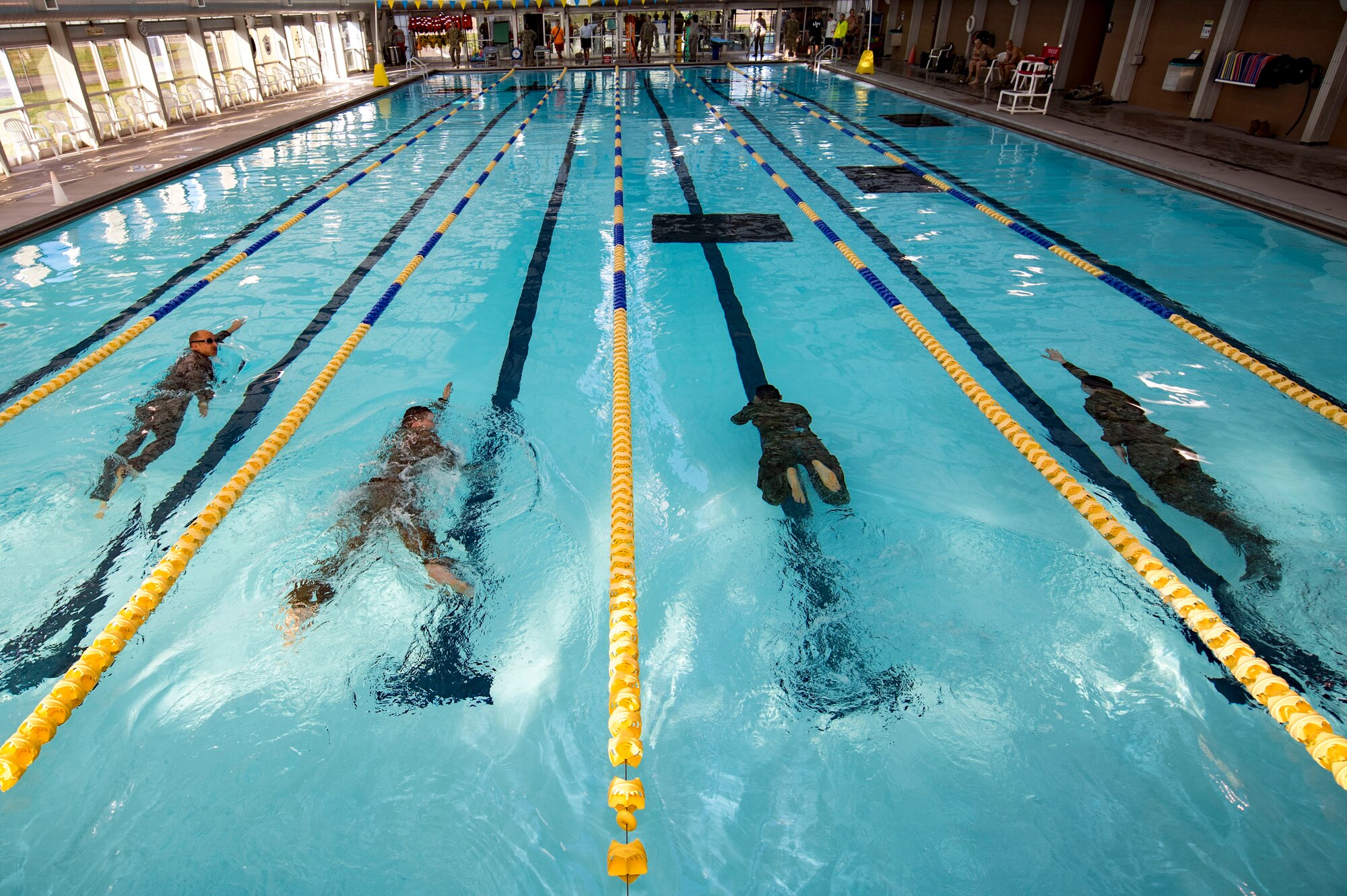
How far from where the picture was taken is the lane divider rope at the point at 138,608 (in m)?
1.76

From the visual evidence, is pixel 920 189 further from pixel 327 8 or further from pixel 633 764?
pixel 327 8

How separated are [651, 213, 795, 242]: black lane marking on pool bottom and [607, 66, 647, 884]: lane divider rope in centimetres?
301

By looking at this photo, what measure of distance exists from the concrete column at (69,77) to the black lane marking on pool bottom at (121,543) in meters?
7.54

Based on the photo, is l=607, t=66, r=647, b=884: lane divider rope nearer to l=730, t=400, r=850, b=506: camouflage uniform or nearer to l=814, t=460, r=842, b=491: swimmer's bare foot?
l=730, t=400, r=850, b=506: camouflage uniform

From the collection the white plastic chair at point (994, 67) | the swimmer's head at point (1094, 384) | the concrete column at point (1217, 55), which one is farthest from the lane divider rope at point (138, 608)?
the white plastic chair at point (994, 67)

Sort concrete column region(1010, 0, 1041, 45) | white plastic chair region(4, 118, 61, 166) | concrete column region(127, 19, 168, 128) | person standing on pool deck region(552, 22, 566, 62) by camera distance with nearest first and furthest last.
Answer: white plastic chair region(4, 118, 61, 166), concrete column region(127, 19, 168, 128), concrete column region(1010, 0, 1041, 45), person standing on pool deck region(552, 22, 566, 62)

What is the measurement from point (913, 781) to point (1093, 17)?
16.5m

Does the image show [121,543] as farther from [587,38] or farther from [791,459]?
[587,38]

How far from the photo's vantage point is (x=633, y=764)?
5.59ft

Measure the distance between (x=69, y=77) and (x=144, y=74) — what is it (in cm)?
217

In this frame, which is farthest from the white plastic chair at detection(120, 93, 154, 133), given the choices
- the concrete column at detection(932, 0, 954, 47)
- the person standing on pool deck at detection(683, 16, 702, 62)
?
the concrete column at detection(932, 0, 954, 47)

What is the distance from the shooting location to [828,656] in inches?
101

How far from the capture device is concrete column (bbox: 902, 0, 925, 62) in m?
20.6

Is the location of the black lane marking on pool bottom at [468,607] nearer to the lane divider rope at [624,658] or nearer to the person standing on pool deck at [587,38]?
the lane divider rope at [624,658]
